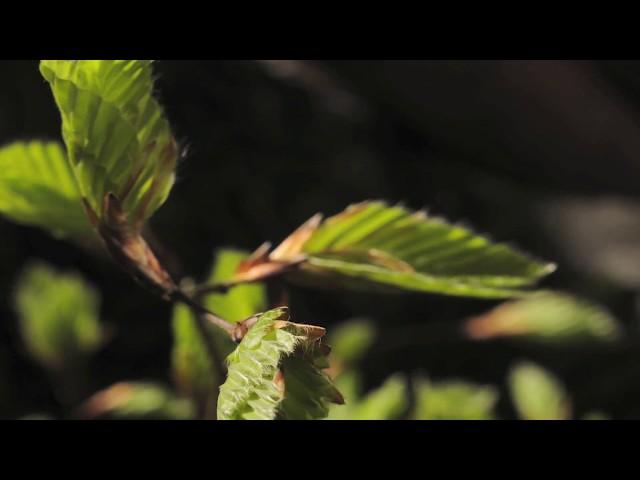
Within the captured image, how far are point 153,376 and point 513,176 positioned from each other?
1.02 meters

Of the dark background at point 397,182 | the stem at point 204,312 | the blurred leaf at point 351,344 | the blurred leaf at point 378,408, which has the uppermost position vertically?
the dark background at point 397,182

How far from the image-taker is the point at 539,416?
1.04 m

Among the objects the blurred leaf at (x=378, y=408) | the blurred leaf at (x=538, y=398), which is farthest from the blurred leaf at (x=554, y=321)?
the blurred leaf at (x=378, y=408)

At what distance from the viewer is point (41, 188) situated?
0.62 metres

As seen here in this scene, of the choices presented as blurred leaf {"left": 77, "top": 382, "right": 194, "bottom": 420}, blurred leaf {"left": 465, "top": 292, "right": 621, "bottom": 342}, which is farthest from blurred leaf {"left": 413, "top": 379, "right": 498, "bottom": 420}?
blurred leaf {"left": 77, "top": 382, "right": 194, "bottom": 420}

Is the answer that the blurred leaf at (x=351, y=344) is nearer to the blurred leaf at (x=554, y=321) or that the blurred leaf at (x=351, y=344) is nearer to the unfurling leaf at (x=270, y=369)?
the blurred leaf at (x=554, y=321)

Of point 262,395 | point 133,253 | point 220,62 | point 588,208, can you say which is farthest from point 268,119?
point 262,395

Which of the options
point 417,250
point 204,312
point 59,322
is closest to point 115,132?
point 204,312

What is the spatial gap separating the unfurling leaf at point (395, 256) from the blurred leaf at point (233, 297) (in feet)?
0.57

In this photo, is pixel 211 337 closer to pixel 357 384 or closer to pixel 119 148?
pixel 119 148

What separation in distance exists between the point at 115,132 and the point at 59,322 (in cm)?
73

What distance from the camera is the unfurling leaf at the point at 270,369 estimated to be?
0.42m

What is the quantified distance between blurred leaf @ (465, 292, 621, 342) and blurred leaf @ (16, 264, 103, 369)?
2.22ft
